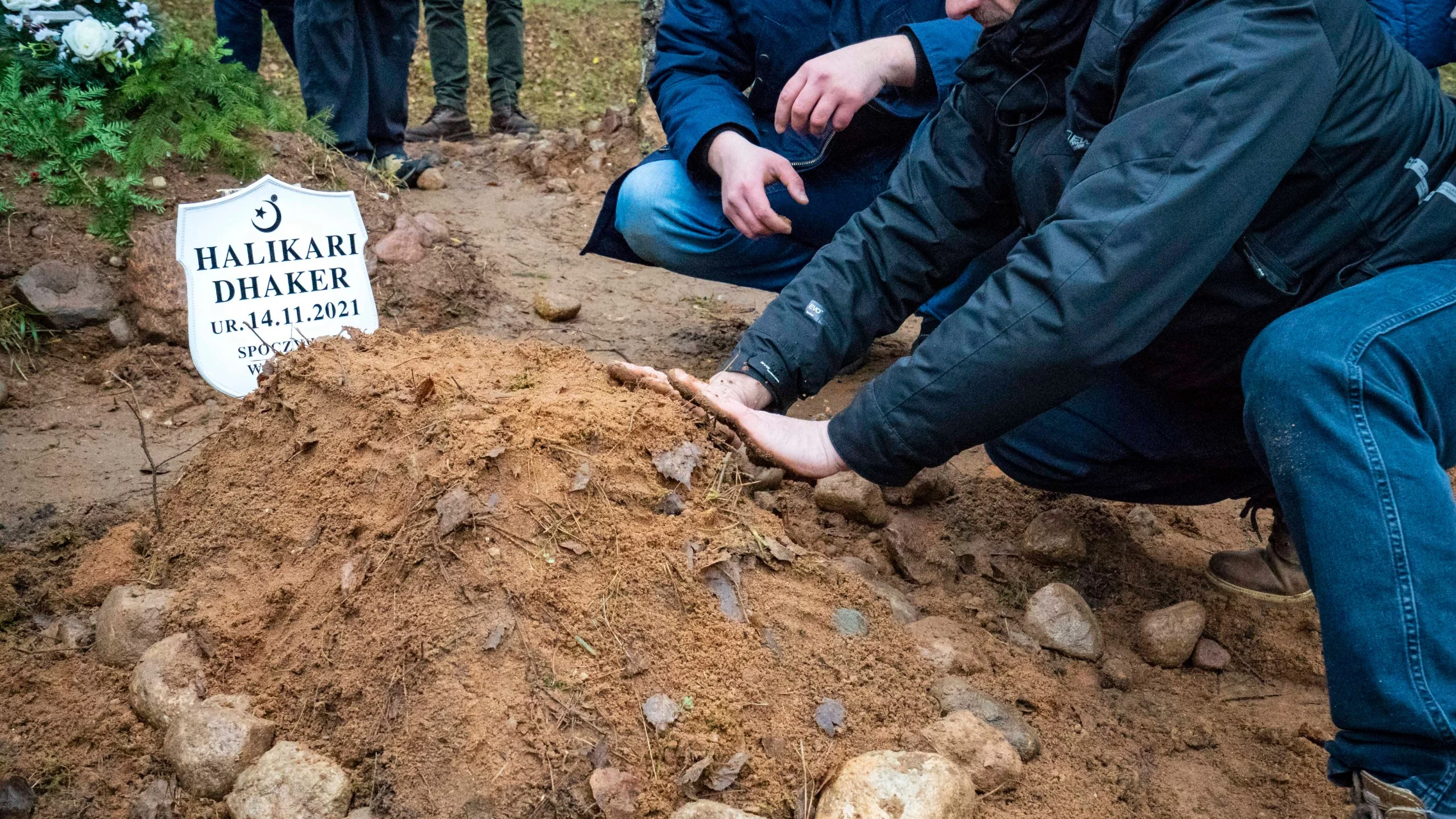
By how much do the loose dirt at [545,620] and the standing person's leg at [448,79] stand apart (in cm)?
427

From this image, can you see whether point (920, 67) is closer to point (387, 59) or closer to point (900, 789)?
point (900, 789)

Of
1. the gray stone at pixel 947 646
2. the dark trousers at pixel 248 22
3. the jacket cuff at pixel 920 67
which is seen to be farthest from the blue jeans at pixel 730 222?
the dark trousers at pixel 248 22

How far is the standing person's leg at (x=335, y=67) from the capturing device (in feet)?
13.7

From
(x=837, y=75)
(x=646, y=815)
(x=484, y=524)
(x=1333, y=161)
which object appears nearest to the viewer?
(x=646, y=815)

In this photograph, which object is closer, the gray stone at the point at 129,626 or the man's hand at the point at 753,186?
the gray stone at the point at 129,626

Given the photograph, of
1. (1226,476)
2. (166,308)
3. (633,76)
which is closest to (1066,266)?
(1226,476)

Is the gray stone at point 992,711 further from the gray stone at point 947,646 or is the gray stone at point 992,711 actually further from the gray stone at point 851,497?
the gray stone at point 851,497

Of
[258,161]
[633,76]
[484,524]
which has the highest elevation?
[484,524]

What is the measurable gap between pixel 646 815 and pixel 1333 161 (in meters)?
1.50

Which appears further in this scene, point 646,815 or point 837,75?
point 837,75

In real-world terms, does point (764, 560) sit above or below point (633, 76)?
above

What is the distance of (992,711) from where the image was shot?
176 centimetres

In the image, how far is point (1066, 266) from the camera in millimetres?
1595

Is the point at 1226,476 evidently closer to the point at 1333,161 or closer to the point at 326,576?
the point at 1333,161
